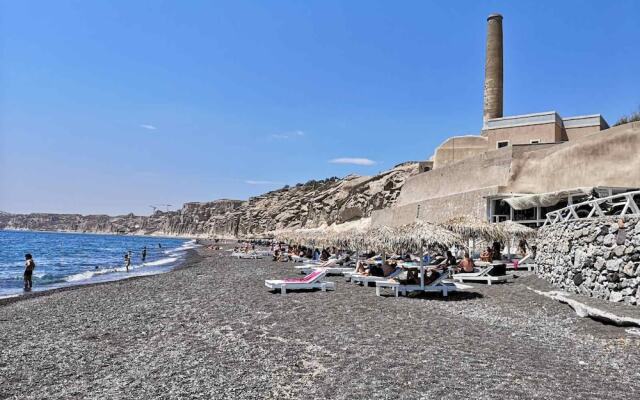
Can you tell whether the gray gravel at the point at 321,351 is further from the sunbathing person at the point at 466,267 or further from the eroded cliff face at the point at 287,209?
the eroded cliff face at the point at 287,209

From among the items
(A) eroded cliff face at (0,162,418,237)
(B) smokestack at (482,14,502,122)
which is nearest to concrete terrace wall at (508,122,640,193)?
(B) smokestack at (482,14,502,122)

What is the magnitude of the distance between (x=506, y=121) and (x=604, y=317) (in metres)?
23.0

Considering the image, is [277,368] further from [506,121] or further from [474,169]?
[506,121]

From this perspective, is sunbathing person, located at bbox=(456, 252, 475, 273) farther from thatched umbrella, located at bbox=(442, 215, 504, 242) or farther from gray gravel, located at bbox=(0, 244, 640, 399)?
gray gravel, located at bbox=(0, 244, 640, 399)

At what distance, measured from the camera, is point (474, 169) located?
2644cm

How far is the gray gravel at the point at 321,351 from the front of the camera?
5.29 meters

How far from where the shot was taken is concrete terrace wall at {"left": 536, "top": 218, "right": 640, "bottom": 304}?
345 inches

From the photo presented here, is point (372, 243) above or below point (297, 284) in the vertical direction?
above

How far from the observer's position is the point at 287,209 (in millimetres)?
76312

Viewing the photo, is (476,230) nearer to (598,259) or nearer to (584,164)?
(598,259)

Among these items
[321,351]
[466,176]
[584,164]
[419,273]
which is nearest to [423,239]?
[419,273]

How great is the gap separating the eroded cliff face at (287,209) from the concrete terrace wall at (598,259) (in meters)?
35.2

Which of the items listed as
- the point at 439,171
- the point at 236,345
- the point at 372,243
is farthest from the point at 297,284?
the point at 439,171

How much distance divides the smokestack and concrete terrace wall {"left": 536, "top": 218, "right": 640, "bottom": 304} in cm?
2213
